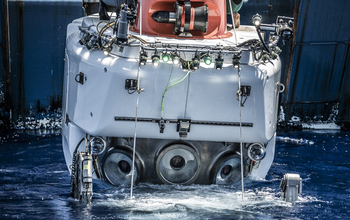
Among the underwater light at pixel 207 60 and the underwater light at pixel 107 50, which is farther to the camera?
the underwater light at pixel 107 50

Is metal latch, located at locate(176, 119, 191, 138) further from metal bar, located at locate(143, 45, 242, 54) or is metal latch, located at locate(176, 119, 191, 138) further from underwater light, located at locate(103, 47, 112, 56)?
underwater light, located at locate(103, 47, 112, 56)

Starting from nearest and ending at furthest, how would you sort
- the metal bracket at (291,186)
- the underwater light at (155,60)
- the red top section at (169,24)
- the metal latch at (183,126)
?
the underwater light at (155,60) → the metal latch at (183,126) → the metal bracket at (291,186) → the red top section at (169,24)

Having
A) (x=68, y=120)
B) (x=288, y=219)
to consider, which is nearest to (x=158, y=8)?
(x=68, y=120)

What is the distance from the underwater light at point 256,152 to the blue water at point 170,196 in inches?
19.5

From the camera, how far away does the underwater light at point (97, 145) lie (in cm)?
570

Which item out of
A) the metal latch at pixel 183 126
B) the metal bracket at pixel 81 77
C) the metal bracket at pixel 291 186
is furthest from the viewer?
the metal bracket at pixel 81 77

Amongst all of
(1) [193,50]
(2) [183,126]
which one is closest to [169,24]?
(1) [193,50]

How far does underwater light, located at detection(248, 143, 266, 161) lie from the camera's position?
5809 millimetres

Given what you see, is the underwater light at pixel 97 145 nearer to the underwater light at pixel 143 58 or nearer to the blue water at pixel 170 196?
the blue water at pixel 170 196

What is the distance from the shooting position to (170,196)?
5.53 metres

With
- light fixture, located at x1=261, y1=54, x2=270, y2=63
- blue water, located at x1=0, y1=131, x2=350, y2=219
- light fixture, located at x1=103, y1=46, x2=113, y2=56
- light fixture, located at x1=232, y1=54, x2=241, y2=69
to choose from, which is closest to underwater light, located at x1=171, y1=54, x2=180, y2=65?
light fixture, located at x1=232, y1=54, x2=241, y2=69

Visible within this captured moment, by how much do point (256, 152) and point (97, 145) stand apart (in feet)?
6.59

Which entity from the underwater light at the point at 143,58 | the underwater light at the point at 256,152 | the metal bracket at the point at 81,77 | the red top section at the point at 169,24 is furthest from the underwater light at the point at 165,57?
the underwater light at the point at 256,152

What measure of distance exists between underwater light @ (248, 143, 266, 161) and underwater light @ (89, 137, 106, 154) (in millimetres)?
1854
